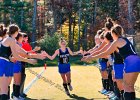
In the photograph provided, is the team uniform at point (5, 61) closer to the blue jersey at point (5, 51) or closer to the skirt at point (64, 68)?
the blue jersey at point (5, 51)

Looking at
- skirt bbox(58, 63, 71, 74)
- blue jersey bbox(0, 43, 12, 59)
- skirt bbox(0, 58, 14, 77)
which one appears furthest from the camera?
skirt bbox(58, 63, 71, 74)

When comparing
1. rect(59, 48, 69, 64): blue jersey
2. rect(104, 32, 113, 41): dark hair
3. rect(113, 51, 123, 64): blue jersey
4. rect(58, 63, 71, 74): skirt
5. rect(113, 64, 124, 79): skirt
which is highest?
rect(104, 32, 113, 41): dark hair

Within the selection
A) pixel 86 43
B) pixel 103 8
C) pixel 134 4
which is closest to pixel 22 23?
pixel 86 43

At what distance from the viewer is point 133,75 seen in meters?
8.99

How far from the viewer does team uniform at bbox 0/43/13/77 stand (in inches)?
373

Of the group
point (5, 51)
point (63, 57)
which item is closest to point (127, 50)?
point (5, 51)

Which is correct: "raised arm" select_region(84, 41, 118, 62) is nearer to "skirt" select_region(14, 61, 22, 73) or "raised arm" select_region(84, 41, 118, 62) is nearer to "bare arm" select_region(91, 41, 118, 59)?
"bare arm" select_region(91, 41, 118, 59)

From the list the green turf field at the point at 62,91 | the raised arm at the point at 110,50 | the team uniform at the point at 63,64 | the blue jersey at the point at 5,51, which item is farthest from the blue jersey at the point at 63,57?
the raised arm at the point at 110,50

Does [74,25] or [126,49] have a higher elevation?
[126,49]

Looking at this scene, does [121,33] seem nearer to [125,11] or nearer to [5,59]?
[5,59]

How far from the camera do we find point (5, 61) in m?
9.62

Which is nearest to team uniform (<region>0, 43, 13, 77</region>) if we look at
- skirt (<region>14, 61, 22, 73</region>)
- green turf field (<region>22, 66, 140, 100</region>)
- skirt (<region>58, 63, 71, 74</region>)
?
skirt (<region>14, 61, 22, 73</region>)

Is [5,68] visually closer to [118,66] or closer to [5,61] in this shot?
[5,61]

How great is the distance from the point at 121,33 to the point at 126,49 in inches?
15.7
